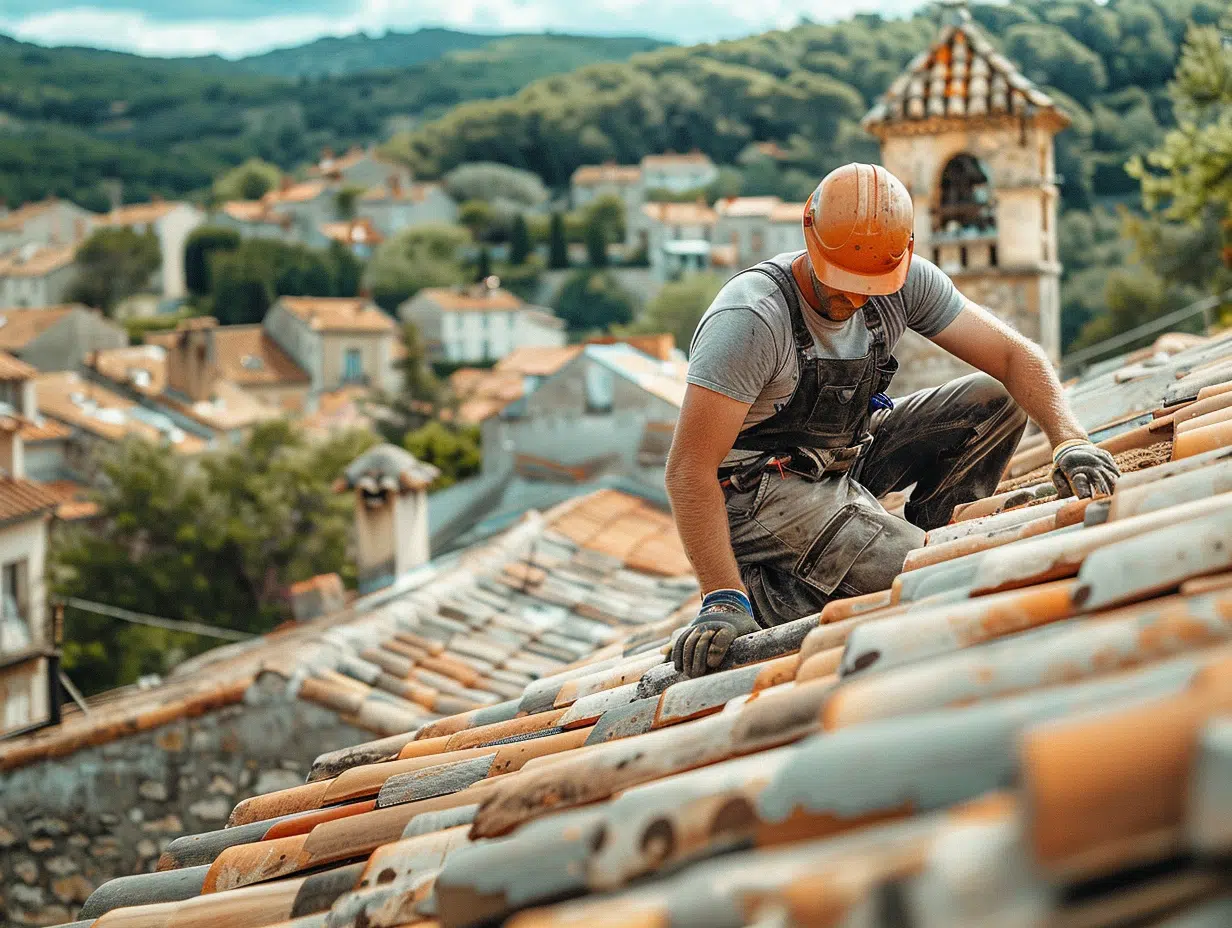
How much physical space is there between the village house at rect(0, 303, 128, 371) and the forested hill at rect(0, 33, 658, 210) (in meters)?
73.7

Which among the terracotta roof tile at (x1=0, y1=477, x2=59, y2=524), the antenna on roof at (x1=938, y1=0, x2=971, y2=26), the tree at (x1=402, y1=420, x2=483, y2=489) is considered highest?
the antenna on roof at (x1=938, y1=0, x2=971, y2=26)

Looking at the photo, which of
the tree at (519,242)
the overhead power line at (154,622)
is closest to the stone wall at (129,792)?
the overhead power line at (154,622)

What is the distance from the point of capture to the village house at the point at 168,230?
313ft

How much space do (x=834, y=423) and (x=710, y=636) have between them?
1.00 meters

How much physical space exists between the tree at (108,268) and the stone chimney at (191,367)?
1388 inches

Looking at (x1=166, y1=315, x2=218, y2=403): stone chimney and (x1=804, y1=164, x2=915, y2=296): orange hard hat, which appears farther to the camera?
(x1=166, y1=315, x2=218, y2=403): stone chimney

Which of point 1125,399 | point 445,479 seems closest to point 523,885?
point 1125,399

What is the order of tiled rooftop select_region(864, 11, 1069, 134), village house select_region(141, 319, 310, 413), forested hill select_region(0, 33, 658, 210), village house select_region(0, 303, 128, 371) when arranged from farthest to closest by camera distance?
forested hill select_region(0, 33, 658, 210) → village house select_region(141, 319, 310, 413) → village house select_region(0, 303, 128, 371) → tiled rooftop select_region(864, 11, 1069, 134)

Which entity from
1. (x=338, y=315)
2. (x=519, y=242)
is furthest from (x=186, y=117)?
(x=338, y=315)

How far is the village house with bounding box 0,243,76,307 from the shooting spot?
8556 centimetres

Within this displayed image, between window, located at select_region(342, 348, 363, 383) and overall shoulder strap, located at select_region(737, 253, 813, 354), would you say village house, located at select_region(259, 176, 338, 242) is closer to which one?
window, located at select_region(342, 348, 363, 383)

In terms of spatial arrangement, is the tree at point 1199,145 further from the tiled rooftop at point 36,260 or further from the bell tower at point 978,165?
the tiled rooftop at point 36,260

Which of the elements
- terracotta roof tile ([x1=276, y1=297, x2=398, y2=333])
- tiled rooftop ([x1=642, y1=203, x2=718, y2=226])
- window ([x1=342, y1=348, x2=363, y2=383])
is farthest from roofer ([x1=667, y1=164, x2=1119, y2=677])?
tiled rooftop ([x1=642, y1=203, x2=718, y2=226])

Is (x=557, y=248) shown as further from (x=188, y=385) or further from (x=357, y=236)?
(x=188, y=385)
